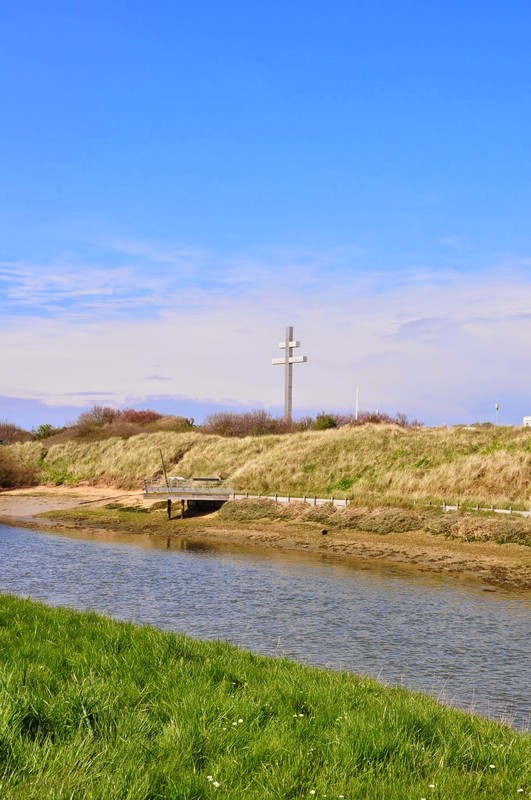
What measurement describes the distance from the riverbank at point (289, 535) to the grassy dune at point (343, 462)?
16.0ft

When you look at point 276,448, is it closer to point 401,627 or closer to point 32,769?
point 401,627

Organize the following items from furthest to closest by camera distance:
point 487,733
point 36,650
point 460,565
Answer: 1. point 460,565
2. point 36,650
3. point 487,733

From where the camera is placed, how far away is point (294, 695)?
8289 mm

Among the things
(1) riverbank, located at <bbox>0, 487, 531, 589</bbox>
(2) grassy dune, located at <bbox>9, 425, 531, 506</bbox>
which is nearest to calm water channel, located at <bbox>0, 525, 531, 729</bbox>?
(1) riverbank, located at <bbox>0, 487, 531, 589</bbox>

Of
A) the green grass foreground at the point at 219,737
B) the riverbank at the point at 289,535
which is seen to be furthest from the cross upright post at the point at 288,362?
the green grass foreground at the point at 219,737

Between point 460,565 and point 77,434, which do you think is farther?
point 77,434

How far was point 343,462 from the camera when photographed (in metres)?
52.5

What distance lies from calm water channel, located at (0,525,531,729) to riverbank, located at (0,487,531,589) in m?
2.11

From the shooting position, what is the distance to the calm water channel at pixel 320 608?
15055mm

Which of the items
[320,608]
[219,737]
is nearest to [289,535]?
[320,608]

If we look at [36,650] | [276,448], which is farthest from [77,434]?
[36,650]

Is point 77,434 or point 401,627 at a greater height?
point 77,434

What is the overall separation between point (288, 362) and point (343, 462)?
2416 cm

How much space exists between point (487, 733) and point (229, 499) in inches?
1497
